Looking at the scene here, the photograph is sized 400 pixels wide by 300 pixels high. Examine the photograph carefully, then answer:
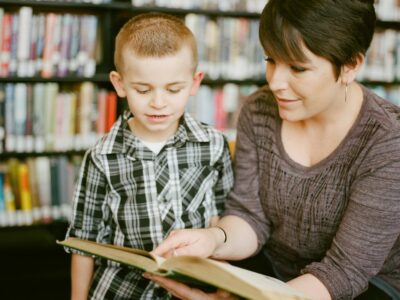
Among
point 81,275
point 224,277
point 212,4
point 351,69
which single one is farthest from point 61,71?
point 224,277

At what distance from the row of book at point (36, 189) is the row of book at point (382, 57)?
5.43 feet

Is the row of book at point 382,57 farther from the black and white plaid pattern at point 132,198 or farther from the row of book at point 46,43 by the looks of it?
the black and white plaid pattern at point 132,198

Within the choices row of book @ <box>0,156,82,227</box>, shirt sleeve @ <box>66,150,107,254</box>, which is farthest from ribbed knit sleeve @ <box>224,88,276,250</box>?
row of book @ <box>0,156,82,227</box>

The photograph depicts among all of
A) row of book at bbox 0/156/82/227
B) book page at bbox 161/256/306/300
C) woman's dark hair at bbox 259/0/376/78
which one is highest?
woman's dark hair at bbox 259/0/376/78

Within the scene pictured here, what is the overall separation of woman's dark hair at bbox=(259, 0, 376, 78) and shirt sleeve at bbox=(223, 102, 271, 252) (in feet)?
1.02

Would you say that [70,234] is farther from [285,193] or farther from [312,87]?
[312,87]

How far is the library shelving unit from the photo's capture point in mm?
2346

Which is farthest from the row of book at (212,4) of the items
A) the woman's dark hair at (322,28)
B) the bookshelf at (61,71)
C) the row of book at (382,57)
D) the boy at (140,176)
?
the woman's dark hair at (322,28)

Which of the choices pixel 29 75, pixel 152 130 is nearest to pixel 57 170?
pixel 29 75

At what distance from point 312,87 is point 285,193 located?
0.94 ft

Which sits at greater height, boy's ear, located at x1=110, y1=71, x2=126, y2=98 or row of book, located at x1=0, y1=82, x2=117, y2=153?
boy's ear, located at x1=110, y1=71, x2=126, y2=98

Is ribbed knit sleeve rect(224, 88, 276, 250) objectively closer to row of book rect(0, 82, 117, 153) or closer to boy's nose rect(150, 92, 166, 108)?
boy's nose rect(150, 92, 166, 108)

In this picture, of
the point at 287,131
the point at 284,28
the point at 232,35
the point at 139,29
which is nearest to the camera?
the point at 284,28

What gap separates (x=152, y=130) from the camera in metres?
1.34
